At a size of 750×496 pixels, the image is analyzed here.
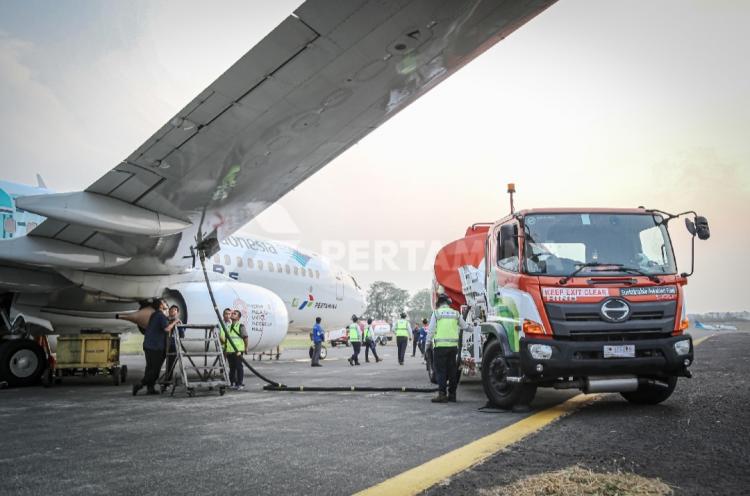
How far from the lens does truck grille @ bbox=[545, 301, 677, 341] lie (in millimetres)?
6668

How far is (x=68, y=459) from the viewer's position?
4582 millimetres

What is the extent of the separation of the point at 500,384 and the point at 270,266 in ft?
36.4

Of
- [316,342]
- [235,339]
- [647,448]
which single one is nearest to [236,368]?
[235,339]

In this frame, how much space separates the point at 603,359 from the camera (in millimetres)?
6605

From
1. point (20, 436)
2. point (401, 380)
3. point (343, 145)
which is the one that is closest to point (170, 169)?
point (343, 145)

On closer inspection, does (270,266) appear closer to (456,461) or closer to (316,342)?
(316,342)

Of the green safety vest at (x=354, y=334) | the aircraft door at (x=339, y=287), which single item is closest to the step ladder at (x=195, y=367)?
the green safety vest at (x=354, y=334)

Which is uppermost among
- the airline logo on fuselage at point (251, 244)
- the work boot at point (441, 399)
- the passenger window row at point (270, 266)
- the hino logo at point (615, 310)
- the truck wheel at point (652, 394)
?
the airline logo on fuselage at point (251, 244)

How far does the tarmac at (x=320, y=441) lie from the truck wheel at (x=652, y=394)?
0.19m

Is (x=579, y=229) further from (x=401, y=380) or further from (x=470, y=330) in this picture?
(x=401, y=380)

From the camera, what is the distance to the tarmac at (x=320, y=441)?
151 inches

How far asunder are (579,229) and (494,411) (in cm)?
259

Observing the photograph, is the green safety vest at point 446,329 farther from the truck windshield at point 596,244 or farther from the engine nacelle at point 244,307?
the engine nacelle at point 244,307

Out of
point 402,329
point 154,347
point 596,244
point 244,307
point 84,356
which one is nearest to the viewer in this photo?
point 596,244
